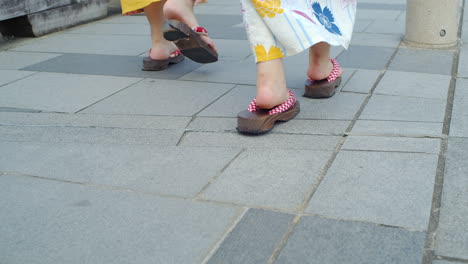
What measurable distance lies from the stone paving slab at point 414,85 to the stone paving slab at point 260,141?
85cm

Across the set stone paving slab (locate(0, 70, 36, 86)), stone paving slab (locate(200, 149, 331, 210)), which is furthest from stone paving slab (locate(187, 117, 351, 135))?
stone paving slab (locate(0, 70, 36, 86))

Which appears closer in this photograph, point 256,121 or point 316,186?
point 316,186

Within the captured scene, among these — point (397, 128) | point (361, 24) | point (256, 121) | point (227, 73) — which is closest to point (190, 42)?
point (227, 73)

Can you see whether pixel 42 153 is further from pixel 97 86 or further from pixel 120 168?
pixel 97 86

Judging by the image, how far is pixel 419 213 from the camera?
1.94m

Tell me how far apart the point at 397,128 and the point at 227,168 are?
2.83 feet

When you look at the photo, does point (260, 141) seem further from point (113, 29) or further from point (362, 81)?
point (113, 29)

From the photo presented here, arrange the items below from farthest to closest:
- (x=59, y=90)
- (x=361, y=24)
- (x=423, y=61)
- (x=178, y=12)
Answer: (x=361, y=24), (x=423, y=61), (x=59, y=90), (x=178, y=12)

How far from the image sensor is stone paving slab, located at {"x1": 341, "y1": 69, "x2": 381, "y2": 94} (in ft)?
11.2

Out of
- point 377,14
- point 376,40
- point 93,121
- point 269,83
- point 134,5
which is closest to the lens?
point 269,83

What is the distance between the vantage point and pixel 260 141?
8.87ft

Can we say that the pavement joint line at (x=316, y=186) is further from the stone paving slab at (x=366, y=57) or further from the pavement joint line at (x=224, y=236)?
the stone paving slab at (x=366, y=57)

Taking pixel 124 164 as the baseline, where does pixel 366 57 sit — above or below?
below

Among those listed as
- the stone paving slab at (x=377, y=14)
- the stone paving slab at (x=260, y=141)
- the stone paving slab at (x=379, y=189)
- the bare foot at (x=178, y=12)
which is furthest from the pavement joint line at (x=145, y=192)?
the stone paving slab at (x=377, y=14)
